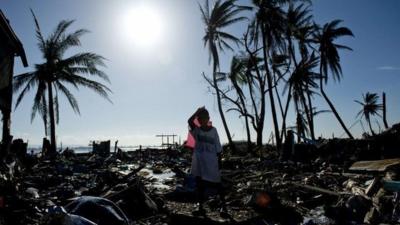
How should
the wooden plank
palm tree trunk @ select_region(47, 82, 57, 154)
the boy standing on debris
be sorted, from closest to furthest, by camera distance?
the boy standing on debris < the wooden plank < palm tree trunk @ select_region(47, 82, 57, 154)

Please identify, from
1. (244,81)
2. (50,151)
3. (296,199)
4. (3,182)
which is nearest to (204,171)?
(296,199)

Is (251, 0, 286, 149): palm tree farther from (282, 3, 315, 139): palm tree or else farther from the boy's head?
the boy's head

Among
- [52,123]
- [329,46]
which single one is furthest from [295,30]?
[52,123]

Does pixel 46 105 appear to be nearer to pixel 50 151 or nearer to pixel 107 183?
pixel 50 151

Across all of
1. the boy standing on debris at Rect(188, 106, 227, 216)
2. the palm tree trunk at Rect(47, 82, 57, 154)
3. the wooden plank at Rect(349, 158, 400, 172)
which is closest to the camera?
the boy standing on debris at Rect(188, 106, 227, 216)

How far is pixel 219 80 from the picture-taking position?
2761 cm

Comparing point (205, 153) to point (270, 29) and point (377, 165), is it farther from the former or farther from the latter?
point (270, 29)

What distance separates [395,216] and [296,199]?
1981 millimetres

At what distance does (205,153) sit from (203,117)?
1.99 ft

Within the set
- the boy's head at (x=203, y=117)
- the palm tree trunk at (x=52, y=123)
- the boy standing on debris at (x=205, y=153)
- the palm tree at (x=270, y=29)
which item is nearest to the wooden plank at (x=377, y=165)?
the boy standing on debris at (x=205, y=153)

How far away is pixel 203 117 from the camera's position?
5477mm

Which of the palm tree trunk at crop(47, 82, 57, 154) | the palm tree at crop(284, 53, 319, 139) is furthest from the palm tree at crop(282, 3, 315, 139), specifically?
the palm tree trunk at crop(47, 82, 57, 154)

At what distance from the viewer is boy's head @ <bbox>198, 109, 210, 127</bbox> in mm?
5473

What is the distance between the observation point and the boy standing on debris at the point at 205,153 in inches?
213
